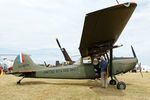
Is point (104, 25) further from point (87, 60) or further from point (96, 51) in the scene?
point (87, 60)

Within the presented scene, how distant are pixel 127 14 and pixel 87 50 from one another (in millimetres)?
3395

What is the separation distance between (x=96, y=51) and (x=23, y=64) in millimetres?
4792

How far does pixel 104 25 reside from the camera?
4.60 m

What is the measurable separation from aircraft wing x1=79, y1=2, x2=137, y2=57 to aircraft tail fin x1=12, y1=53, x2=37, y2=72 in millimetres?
3646

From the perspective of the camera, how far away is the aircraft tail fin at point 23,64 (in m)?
8.18

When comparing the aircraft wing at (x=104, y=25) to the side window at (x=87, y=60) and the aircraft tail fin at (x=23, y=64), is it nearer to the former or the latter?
the side window at (x=87, y=60)

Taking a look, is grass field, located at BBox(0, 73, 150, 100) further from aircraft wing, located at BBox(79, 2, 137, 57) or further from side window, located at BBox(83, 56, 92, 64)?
aircraft wing, located at BBox(79, 2, 137, 57)

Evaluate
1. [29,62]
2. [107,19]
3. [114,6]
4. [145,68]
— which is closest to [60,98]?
[107,19]

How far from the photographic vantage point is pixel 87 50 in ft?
23.1

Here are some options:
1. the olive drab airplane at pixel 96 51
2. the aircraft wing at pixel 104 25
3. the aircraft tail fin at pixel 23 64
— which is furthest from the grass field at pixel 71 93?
the aircraft wing at pixel 104 25

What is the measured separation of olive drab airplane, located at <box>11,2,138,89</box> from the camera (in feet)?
12.6

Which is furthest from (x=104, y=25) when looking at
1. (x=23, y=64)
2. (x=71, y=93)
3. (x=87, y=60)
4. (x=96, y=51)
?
(x=23, y=64)

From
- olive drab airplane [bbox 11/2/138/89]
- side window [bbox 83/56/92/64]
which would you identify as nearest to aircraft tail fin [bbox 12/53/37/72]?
olive drab airplane [bbox 11/2/138/89]

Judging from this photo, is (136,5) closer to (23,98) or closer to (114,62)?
(114,62)
